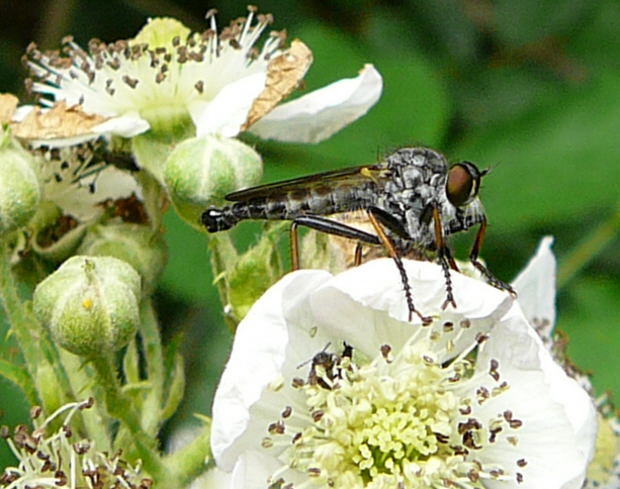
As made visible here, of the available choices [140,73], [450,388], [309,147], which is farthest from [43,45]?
[450,388]

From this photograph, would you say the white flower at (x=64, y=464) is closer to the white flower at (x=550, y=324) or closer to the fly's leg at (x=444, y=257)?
the fly's leg at (x=444, y=257)

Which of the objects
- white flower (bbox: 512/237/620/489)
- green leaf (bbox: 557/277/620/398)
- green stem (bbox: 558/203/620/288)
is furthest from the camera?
green stem (bbox: 558/203/620/288)

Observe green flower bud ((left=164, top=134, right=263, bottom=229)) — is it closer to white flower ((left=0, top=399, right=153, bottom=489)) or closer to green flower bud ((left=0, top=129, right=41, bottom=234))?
green flower bud ((left=0, top=129, right=41, bottom=234))

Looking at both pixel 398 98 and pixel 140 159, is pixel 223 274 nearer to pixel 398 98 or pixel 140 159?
pixel 140 159

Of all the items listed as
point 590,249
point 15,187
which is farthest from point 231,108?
point 590,249

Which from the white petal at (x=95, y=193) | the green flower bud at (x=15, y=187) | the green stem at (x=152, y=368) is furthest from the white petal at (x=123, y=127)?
the green stem at (x=152, y=368)

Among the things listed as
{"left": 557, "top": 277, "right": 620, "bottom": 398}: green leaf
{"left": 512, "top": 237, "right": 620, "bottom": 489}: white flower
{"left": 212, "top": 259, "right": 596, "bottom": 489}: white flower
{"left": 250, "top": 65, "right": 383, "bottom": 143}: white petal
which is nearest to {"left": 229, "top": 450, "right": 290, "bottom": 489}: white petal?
{"left": 212, "top": 259, "right": 596, "bottom": 489}: white flower

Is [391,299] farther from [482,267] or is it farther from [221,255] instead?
[221,255]
